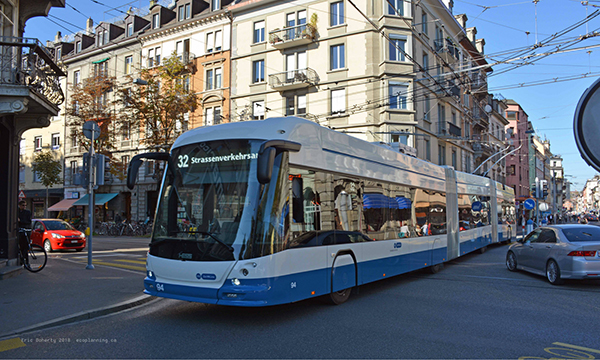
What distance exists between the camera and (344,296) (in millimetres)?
8289

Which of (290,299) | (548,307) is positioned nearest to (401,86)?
(548,307)

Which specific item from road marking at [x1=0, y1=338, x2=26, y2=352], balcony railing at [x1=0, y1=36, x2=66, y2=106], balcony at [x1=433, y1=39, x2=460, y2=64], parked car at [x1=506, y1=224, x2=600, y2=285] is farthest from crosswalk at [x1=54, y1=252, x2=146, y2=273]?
balcony at [x1=433, y1=39, x2=460, y2=64]

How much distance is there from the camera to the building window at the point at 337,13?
30438 mm

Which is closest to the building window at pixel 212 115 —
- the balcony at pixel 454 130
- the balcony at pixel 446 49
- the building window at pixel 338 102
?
the building window at pixel 338 102

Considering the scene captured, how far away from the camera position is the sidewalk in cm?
692

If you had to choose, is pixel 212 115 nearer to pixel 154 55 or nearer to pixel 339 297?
pixel 154 55

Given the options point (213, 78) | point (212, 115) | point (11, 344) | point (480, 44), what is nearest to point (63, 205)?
point (212, 115)

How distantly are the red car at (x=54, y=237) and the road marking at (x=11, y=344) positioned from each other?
14.5m

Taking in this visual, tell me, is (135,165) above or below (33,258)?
above

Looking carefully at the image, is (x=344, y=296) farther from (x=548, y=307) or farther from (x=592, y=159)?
(x=592, y=159)

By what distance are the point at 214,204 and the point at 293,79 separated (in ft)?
83.0

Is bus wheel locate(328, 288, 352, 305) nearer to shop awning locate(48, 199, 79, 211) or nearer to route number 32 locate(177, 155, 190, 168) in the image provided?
route number 32 locate(177, 155, 190, 168)

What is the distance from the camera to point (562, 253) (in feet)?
34.2

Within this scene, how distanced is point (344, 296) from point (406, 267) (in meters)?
2.92
